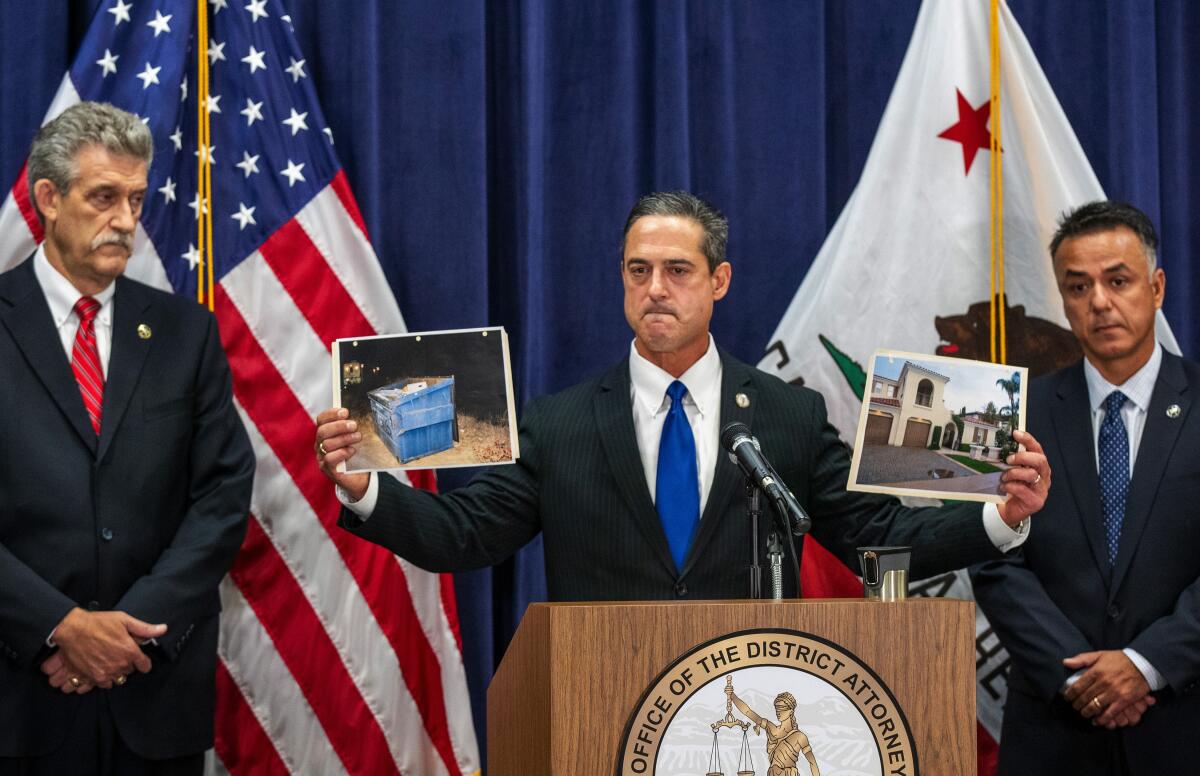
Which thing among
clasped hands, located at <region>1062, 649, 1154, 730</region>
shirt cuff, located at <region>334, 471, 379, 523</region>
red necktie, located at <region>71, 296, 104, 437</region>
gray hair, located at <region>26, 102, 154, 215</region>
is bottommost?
clasped hands, located at <region>1062, 649, 1154, 730</region>

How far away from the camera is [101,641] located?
292 centimetres

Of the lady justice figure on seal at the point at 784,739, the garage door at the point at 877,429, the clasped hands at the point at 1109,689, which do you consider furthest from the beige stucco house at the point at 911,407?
the lady justice figure on seal at the point at 784,739

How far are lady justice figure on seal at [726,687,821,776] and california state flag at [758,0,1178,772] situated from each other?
6.65ft

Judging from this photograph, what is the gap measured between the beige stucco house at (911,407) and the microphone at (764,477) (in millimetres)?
466

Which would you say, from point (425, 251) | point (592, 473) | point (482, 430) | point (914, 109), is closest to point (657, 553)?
point (592, 473)

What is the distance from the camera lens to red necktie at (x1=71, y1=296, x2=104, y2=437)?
3.17 metres

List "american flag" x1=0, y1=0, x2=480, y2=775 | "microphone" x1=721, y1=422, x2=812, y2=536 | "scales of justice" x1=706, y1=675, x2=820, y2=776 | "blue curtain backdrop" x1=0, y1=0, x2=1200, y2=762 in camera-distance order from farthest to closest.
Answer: "blue curtain backdrop" x1=0, y1=0, x2=1200, y2=762
"american flag" x1=0, y1=0, x2=480, y2=775
"microphone" x1=721, y1=422, x2=812, y2=536
"scales of justice" x1=706, y1=675, x2=820, y2=776

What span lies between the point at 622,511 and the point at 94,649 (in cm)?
117

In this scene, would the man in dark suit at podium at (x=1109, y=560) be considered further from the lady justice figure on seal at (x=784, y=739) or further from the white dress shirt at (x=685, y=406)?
the lady justice figure on seal at (x=784, y=739)

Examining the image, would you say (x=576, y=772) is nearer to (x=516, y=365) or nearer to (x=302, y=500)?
(x=302, y=500)

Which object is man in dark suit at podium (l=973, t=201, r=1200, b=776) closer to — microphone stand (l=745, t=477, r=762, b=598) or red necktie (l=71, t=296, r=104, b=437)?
microphone stand (l=745, t=477, r=762, b=598)

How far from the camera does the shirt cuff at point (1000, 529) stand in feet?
9.03

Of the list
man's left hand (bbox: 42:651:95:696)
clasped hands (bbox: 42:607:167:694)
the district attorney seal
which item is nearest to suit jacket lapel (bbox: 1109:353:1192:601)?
the district attorney seal

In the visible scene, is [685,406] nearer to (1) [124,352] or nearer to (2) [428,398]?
(2) [428,398]
